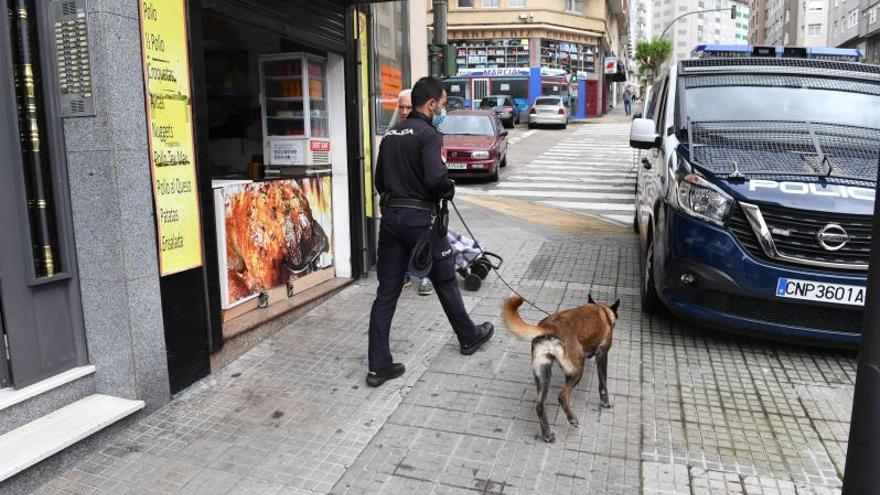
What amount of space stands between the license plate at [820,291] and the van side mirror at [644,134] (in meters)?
1.85

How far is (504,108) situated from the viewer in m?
33.6

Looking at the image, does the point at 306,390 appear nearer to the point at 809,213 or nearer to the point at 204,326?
the point at 204,326

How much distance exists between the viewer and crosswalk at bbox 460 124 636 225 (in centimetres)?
1269

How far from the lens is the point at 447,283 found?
4.55 metres

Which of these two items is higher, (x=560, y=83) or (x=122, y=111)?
(x=560, y=83)

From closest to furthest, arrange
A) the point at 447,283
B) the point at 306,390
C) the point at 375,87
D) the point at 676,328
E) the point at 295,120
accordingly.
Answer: the point at 306,390 → the point at 447,283 → the point at 676,328 → the point at 295,120 → the point at 375,87

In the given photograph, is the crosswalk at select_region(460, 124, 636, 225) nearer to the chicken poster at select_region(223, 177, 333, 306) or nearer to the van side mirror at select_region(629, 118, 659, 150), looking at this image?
the van side mirror at select_region(629, 118, 659, 150)

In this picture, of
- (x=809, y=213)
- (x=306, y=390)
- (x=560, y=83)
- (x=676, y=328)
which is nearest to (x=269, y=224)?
(x=306, y=390)

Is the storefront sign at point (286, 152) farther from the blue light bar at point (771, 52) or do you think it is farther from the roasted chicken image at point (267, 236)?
the blue light bar at point (771, 52)

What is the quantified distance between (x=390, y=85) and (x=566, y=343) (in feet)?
15.4

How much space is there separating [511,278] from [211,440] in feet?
13.5

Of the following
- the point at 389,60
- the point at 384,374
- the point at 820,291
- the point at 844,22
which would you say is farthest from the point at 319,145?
the point at 844,22

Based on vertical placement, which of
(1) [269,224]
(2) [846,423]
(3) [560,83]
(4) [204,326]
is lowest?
(2) [846,423]

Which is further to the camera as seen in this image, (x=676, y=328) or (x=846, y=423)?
(x=676, y=328)
